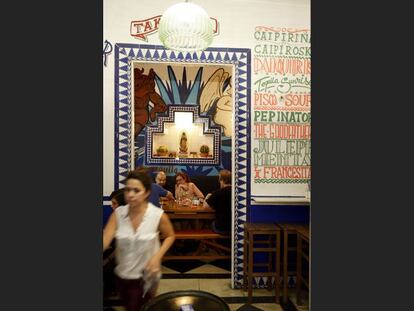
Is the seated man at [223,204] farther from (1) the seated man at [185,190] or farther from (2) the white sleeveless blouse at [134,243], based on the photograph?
(2) the white sleeveless blouse at [134,243]

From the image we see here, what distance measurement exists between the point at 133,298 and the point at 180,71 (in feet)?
12.8

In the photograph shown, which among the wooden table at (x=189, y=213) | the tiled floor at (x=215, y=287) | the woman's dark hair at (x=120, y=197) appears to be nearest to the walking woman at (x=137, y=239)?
the woman's dark hair at (x=120, y=197)

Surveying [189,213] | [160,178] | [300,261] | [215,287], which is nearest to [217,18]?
[189,213]

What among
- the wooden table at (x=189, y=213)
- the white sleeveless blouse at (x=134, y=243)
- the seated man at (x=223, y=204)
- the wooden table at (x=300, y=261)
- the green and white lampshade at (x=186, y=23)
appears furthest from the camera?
the wooden table at (x=189, y=213)

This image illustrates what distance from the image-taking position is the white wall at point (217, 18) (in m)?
2.76

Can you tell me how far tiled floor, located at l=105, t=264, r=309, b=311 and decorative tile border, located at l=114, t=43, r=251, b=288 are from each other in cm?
14

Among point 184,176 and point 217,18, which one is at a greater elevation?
point 217,18

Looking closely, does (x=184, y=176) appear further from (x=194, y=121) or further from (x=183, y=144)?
(x=194, y=121)

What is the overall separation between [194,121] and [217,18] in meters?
2.39

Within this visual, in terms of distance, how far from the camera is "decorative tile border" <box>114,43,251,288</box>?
279cm

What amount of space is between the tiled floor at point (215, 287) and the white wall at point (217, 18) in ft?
3.82

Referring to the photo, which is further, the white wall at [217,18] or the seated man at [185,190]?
the seated man at [185,190]

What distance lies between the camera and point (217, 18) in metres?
2.86

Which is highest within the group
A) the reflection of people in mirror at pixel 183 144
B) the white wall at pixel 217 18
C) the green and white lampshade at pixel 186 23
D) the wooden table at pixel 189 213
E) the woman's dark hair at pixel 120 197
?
the white wall at pixel 217 18
